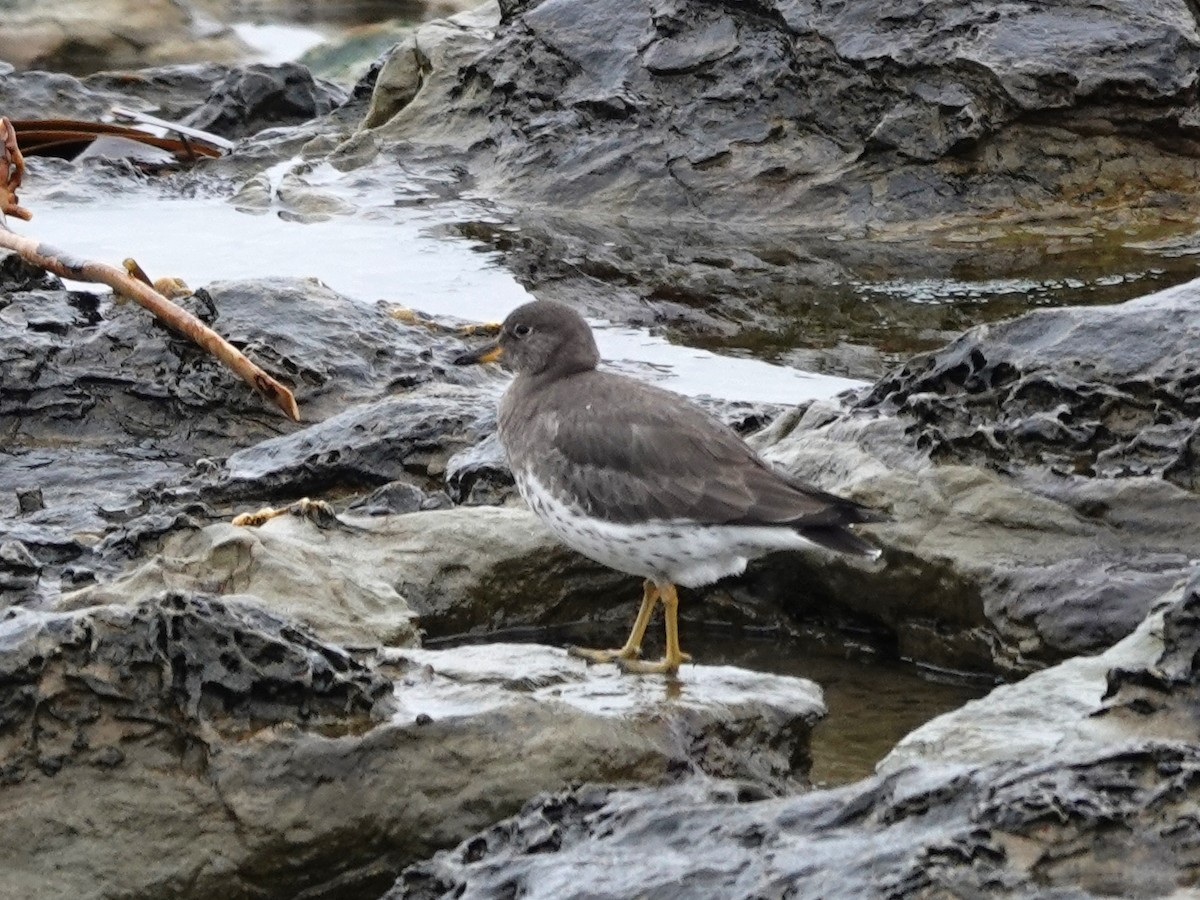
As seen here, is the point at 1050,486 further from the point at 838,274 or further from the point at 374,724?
the point at 838,274

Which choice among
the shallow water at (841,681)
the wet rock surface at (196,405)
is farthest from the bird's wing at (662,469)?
the wet rock surface at (196,405)

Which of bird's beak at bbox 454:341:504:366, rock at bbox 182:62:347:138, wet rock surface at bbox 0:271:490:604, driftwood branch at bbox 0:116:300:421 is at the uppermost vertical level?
bird's beak at bbox 454:341:504:366

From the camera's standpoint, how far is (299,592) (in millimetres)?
6371

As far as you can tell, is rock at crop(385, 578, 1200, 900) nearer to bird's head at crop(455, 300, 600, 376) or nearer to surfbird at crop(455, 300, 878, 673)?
surfbird at crop(455, 300, 878, 673)

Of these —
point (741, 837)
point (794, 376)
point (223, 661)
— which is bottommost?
point (794, 376)

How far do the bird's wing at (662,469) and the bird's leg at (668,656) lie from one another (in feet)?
1.37

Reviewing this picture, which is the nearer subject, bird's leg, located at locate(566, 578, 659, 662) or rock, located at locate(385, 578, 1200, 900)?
rock, located at locate(385, 578, 1200, 900)

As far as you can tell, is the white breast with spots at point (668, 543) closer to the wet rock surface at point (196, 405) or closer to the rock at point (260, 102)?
the wet rock surface at point (196, 405)

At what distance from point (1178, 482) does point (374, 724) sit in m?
2.90

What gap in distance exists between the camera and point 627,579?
24.5 ft

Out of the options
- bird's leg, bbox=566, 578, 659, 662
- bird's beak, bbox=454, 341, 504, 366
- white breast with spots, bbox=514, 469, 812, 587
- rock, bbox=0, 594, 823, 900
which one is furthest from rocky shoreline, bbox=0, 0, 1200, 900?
bird's beak, bbox=454, 341, 504, 366

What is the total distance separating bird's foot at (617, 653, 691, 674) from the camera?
19.6ft

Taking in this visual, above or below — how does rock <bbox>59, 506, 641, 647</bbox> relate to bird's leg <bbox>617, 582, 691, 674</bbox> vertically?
below

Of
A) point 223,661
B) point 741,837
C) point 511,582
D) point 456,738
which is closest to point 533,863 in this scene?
point 741,837
